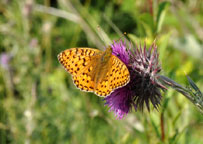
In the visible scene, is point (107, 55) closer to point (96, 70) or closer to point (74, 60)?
point (96, 70)

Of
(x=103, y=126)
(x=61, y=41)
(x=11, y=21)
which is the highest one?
(x=11, y=21)

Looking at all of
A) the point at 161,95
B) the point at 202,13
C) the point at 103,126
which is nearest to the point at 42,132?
the point at 103,126

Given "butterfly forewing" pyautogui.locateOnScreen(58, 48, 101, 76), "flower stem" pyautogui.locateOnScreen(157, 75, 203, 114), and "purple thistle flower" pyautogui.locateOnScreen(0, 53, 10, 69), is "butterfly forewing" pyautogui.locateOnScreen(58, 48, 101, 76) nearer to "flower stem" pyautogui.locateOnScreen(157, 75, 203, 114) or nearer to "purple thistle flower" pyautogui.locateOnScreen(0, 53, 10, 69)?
"flower stem" pyautogui.locateOnScreen(157, 75, 203, 114)

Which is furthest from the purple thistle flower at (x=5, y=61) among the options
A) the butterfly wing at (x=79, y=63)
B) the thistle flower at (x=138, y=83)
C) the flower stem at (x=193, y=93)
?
the flower stem at (x=193, y=93)

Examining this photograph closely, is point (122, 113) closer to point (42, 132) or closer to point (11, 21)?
point (42, 132)

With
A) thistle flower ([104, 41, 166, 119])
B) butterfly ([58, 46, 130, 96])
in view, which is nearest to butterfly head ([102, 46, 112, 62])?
butterfly ([58, 46, 130, 96])

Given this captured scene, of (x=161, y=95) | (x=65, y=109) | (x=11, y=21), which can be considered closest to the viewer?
(x=161, y=95)

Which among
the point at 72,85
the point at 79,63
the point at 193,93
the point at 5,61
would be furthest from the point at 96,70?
the point at 5,61

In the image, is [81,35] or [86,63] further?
[81,35]
